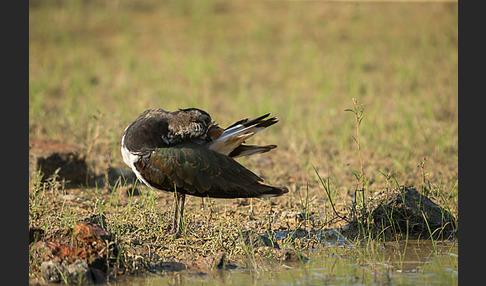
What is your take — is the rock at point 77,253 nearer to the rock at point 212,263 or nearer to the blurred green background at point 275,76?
the rock at point 212,263

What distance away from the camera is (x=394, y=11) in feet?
37.2

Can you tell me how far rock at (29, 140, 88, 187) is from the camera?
580cm

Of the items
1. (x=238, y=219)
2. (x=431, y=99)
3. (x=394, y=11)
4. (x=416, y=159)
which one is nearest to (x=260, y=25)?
(x=394, y=11)

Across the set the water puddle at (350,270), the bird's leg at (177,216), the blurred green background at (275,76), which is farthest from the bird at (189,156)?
the blurred green background at (275,76)

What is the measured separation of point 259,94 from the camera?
29.4ft

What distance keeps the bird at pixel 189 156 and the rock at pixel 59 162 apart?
1.43 m

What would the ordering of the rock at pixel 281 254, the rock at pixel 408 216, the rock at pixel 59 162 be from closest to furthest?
1. the rock at pixel 281 254
2. the rock at pixel 408 216
3. the rock at pixel 59 162

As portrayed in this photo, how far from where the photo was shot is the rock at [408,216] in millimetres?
4902

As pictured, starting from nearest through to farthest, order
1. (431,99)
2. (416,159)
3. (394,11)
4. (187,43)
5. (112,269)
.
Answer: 1. (112,269)
2. (416,159)
3. (431,99)
4. (187,43)
5. (394,11)

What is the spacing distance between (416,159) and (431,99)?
2.02 metres

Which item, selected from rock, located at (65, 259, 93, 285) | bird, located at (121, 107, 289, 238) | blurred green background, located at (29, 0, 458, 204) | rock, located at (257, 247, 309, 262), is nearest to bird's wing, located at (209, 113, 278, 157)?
bird, located at (121, 107, 289, 238)

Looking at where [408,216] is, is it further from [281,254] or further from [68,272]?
[68,272]

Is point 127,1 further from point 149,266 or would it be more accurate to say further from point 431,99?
point 149,266

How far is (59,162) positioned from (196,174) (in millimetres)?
1860
